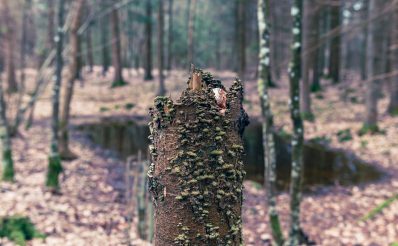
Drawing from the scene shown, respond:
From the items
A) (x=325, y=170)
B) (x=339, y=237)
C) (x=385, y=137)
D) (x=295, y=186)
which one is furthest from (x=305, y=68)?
(x=295, y=186)

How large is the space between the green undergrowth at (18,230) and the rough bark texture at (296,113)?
3513 mm

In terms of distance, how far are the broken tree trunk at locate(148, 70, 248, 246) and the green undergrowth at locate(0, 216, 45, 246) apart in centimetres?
419

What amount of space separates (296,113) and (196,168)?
159 inches

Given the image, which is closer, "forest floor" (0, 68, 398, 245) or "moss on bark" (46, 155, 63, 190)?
"forest floor" (0, 68, 398, 245)

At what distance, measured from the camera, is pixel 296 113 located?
17.7 feet

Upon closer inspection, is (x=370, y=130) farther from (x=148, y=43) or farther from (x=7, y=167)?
(x=148, y=43)

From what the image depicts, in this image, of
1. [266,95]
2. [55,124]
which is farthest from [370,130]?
[55,124]

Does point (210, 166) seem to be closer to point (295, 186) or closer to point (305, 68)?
point (295, 186)

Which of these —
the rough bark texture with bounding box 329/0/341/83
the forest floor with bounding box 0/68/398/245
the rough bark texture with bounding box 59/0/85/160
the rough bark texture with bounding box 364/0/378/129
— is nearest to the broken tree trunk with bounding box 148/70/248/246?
the forest floor with bounding box 0/68/398/245

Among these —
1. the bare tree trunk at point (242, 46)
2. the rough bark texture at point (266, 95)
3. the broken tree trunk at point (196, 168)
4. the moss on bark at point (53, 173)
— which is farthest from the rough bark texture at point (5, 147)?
the bare tree trunk at point (242, 46)

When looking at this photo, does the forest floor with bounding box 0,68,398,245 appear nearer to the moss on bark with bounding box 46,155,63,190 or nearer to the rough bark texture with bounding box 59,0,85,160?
the moss on bark with bounding box 46,155,63,190

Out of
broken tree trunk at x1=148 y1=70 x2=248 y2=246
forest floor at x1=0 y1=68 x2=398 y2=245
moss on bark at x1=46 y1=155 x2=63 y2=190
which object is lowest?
forest floor at x1=0 y1=68 x2=398 y2=245

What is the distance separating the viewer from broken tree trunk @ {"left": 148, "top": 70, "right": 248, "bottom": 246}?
1593 millimetres

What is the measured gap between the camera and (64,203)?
23.4ft
